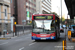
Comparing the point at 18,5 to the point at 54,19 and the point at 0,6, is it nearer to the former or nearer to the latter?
the point at 0,6

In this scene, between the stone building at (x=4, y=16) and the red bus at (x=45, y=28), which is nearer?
the red bus at (x=45, y=28)

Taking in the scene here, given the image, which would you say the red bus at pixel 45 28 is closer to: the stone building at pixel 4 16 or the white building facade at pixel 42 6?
the stone building at pixel 4 16

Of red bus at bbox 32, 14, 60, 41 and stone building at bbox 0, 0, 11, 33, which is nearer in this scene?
red bus at bbox 32, 14, 60, 41

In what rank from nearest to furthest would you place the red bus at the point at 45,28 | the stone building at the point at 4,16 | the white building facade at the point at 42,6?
the red bus at the point at 45,28, the stone building at the point at 4,16, the white building facade at the point at 42,6

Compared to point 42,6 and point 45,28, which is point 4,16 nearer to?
point 45,28

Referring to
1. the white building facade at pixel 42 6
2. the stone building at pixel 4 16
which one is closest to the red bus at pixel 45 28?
the stone building at pixel 4 16

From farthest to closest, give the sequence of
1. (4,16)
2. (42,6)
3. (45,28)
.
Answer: (42,6) < (4,16) < (45,28)

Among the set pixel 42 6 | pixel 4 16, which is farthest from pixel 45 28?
pixel 42 6

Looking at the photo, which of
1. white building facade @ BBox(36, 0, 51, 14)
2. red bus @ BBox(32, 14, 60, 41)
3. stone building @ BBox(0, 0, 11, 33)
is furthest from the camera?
white building facade @ BBox(36, 0, 51, 14)

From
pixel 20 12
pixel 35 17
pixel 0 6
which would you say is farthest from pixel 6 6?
pixel 20 12

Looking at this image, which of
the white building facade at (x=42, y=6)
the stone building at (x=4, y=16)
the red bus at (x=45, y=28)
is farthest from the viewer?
the white building facade at (x=42, y=6)

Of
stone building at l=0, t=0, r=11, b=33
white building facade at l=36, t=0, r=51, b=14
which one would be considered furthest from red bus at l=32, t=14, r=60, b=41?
white building facade at l=36, t=0, r=51, b=14

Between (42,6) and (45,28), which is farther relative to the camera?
(42,6)

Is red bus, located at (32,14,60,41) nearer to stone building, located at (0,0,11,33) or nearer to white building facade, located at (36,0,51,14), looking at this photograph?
stone building, located at (0,0,11,33)
